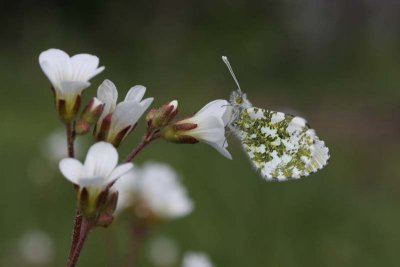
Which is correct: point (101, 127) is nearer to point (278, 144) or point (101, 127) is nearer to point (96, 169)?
point (96, 169)

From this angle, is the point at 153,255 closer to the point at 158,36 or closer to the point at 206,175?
the point at 206,175

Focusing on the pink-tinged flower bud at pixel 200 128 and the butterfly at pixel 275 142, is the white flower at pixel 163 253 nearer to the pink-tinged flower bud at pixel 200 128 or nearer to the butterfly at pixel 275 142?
the butterfly at pixel 275 142

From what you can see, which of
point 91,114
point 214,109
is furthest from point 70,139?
point 214,109

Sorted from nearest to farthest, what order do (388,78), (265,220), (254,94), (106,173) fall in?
1. (106,173)
2. (265,220)
3. (254,94)
4. (388,78)

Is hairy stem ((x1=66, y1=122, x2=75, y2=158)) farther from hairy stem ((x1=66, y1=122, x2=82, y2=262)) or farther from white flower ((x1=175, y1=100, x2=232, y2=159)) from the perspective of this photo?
white flower ((x1=175, y1=100, x2=232, y2=159))

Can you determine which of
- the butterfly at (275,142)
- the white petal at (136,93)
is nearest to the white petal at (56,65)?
the white petal at (136,93)

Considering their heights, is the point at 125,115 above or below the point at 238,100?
below

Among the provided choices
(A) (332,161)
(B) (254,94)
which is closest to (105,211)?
(A) (332,161)
